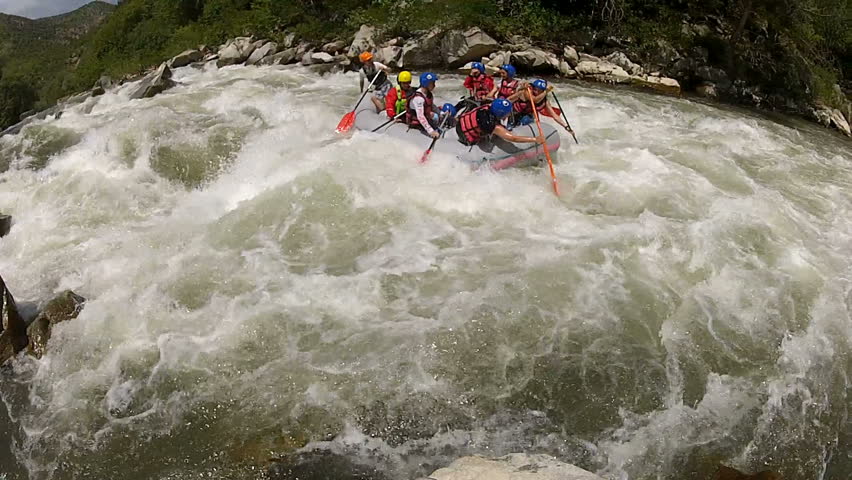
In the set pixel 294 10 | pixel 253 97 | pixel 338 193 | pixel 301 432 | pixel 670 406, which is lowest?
pixel 670 406

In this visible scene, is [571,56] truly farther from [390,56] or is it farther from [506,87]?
[506,87]

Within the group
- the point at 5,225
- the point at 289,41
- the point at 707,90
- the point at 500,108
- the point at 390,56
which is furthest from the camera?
the point at 289,41

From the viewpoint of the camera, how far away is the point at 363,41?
16281 mm

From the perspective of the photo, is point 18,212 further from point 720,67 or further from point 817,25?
point 817,25

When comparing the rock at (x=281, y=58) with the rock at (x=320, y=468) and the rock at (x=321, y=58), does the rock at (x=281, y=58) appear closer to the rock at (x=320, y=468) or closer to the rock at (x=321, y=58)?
the rock at (x=321, y=58)

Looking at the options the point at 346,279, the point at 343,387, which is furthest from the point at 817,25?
the point at 343,387

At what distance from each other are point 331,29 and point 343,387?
1496 centimetres

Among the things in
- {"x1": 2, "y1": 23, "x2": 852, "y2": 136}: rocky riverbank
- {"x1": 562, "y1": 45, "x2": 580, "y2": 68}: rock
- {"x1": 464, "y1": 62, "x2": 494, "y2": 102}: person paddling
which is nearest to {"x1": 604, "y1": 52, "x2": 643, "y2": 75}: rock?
{"x1": 2, "y1": 23, "x2": 852, "y2": 136}: rocky riverbank

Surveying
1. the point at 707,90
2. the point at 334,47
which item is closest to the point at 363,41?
the point at 334,47

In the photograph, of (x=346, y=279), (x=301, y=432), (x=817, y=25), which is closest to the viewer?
(x=301, y=432)

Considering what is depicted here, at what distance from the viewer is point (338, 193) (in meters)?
7.89

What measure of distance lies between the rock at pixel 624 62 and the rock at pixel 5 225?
1394 centimetres

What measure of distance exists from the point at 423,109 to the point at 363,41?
853 cm

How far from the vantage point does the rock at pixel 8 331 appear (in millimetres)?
5547
